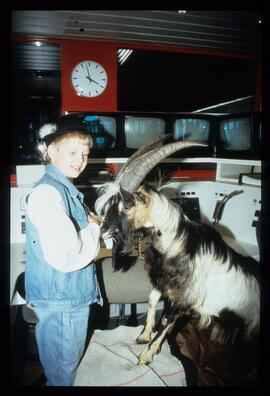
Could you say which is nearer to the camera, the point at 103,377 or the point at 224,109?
the point at 103,377

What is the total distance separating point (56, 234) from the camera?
117 cm

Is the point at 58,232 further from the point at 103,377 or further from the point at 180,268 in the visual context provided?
the point at 103,377

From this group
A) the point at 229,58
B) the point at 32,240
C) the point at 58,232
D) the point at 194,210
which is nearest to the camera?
the point at 58,232

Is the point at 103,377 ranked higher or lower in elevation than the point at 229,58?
→ lower

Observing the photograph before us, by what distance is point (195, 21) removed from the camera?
2.68 meters

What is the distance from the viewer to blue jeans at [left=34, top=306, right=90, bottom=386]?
1362 millimetres

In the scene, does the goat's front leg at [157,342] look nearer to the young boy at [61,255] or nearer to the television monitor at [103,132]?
the young boy at [61,255]

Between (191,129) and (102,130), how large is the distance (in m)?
0.76

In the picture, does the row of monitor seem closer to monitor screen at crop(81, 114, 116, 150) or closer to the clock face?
monitor screen at crop(81, 114, 116, 150)

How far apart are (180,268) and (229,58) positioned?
350 cm

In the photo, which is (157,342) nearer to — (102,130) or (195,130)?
(102,130)

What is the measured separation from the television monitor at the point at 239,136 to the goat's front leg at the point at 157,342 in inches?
54.8

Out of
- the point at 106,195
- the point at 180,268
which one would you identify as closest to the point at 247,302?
the point at 180,268

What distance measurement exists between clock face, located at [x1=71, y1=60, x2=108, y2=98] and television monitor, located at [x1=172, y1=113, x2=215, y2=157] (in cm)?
160
